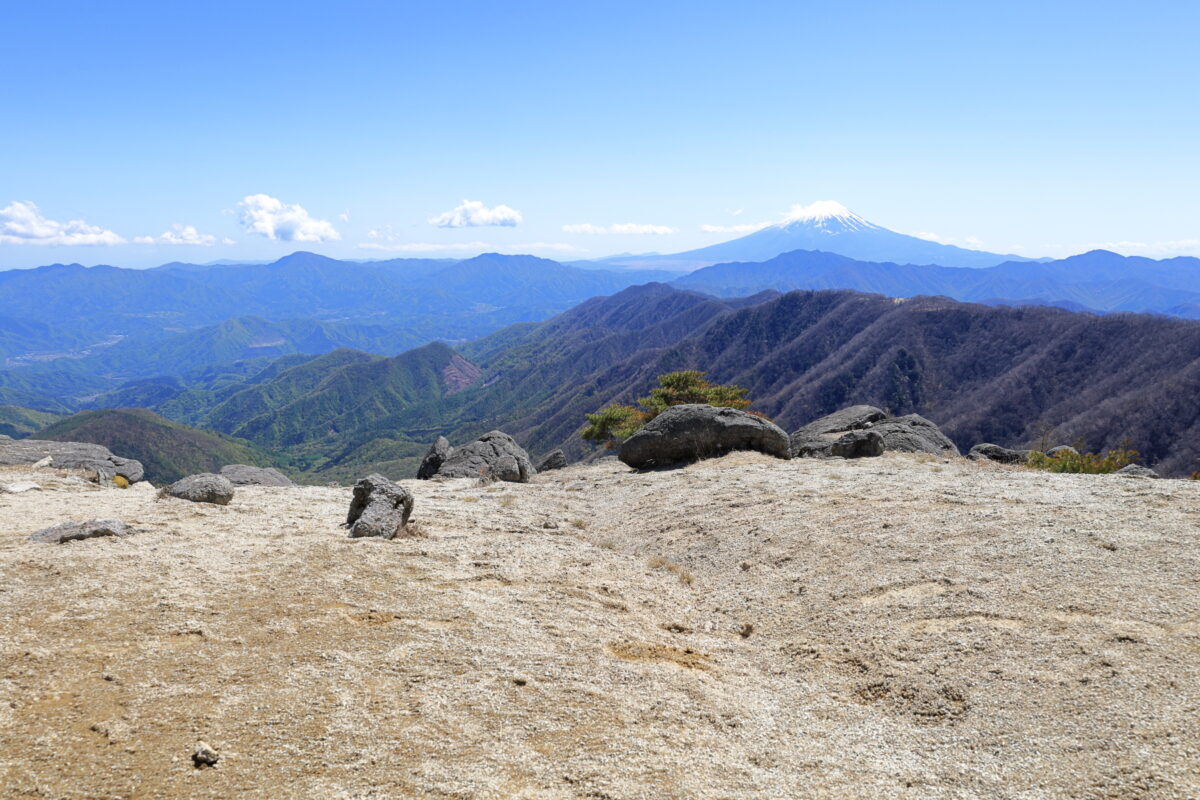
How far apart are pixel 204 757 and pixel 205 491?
40.3 ft

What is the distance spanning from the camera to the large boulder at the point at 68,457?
1059 inches

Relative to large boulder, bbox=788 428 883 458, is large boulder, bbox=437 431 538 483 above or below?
below

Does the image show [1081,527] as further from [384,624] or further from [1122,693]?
[384,624]

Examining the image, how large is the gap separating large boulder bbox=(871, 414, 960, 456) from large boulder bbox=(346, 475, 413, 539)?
68.1 feet

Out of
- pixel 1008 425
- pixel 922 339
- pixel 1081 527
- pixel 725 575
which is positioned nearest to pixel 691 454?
pixel 725 575

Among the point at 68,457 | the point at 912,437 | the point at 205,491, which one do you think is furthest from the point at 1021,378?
the point at 68,457

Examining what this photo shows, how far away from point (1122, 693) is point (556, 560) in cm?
1015

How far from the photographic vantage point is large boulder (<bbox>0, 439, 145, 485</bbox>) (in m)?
26.9

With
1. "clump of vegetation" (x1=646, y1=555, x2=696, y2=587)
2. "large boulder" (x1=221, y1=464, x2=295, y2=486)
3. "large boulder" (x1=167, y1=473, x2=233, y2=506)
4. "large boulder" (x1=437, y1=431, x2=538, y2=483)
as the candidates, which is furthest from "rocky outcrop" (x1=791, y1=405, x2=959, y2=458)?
"large boulder" (x1=221, y1=464, x2=295, y2=486)

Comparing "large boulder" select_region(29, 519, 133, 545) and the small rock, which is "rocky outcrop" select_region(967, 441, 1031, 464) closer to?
the small rock

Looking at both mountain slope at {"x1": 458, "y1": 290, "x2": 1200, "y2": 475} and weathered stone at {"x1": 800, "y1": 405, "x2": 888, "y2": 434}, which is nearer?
weathered stone at {"x1": 800, "y1": 405, "x2": 888, "y2": 434}

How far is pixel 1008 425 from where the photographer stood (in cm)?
11875

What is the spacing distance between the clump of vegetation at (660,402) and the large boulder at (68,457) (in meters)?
28.6

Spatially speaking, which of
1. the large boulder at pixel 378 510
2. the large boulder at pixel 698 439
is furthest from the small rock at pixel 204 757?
the large boulder at pixel 698 439
